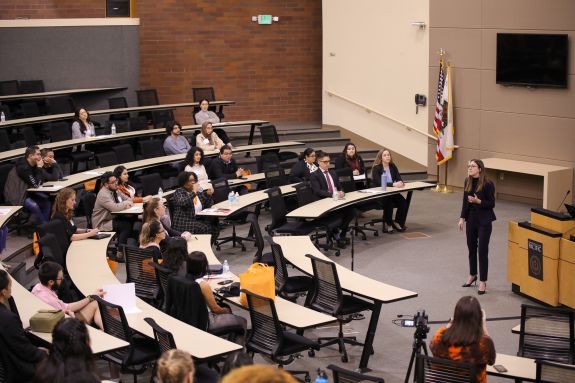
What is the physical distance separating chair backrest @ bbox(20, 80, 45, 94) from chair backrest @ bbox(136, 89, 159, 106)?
77.4 inches

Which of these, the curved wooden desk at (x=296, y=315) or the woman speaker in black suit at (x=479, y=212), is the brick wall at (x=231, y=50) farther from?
the curved wooden desk at (x=296, y=315)

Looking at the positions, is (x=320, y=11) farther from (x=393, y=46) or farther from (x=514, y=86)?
(x=514, y=86)

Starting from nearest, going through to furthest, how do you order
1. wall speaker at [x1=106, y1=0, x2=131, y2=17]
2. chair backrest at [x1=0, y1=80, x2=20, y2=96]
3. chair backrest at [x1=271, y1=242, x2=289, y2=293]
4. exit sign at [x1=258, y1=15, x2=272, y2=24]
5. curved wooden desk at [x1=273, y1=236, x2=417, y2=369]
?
curved wooden desk at [x1=273, y1=236, x2=417, y2=369] < chair backrest at [x1=271, y1=242, x2=289, y2=293] < chair backrest at [x1=0, y1=80, x2=20, y2=96] < wall speaker at [x1=106, y1=0, x2=131, y2=17] < exit sign at [x1=258, y1=15, x2=272, y2=24]

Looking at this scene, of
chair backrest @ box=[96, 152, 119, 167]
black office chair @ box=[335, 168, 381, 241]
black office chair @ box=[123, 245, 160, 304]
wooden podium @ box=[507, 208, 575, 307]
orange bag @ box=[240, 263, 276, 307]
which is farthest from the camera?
chair backrest @ box=[96, 152, 119, 167]

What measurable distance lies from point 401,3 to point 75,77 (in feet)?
22.9

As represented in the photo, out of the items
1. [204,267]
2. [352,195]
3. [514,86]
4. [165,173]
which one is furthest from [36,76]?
[204,267]

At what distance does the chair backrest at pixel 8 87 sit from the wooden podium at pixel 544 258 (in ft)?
36.6

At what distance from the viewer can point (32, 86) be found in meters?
18.7

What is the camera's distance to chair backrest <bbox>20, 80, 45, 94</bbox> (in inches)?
733

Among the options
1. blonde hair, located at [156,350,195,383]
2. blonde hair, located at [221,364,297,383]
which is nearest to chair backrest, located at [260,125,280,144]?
blonde hair, located at [156,350,195,383]

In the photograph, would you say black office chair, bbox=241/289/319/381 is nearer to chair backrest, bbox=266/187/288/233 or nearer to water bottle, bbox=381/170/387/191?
chair backrest, bbox=266/187/288/233

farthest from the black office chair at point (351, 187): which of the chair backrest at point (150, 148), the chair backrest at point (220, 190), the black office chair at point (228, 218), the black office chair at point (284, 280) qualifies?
the black office chair at point (284, 280)

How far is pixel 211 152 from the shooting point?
16.4 meters

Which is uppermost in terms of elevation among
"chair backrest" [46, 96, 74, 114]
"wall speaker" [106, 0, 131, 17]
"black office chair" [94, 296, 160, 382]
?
"wall speaker" [106, 0, 131, 17]
